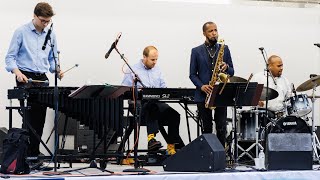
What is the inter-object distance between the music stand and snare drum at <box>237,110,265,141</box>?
6.83 ft

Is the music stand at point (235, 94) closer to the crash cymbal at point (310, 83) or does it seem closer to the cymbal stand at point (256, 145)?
the crash cymbal at point (310, 83)

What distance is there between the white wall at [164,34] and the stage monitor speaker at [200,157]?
3571mm

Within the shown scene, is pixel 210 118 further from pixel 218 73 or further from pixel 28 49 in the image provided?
pixel 28 49

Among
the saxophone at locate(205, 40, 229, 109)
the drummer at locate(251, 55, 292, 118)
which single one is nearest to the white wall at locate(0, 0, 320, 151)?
the drummer at locate(251, 55, 292, 118)

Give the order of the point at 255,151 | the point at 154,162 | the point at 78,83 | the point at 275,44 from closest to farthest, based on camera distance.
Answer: the point at 154,162, the point at 255,151, the point at 78,83, the point at 275,44

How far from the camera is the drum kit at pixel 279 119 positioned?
7691 mm

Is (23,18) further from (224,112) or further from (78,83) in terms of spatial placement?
(224,112)

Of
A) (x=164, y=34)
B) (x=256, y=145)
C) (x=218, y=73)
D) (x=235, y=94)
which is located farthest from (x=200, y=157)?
(x=164, y=34)

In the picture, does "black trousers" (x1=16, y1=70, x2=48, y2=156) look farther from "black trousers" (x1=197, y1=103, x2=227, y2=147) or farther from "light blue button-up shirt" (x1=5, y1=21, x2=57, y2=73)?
"black trousers" (x1=197, y1=103, x2=227, y2=147)

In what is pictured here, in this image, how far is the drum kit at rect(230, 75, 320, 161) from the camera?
25.2 feet

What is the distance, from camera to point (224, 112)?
A: 7172mm

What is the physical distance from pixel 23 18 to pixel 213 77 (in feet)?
11.7

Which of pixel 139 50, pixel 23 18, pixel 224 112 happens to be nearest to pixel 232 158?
pixel 224 112

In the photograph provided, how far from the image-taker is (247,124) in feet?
29.6
